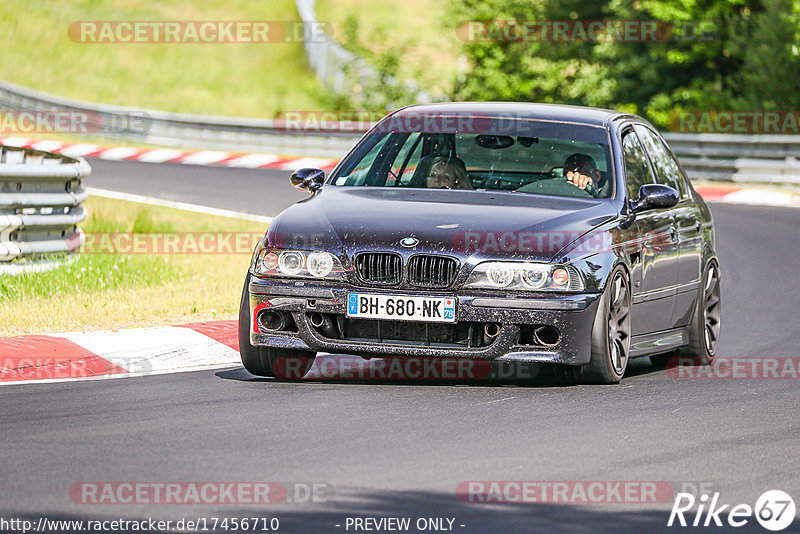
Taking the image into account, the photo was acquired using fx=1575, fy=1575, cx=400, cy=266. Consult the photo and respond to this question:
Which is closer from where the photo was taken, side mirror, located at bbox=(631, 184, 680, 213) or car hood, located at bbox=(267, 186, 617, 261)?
car hood, located at bbox=(267, 186, 617, 261)

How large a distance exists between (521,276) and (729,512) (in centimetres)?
280

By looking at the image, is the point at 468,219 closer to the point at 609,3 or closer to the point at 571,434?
the point at 571,434

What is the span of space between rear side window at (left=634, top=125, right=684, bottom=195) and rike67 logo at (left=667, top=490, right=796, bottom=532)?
4612 mm

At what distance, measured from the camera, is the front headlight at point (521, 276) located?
8.55 metres

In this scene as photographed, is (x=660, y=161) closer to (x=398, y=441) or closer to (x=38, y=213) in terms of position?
(x=398, y=441)

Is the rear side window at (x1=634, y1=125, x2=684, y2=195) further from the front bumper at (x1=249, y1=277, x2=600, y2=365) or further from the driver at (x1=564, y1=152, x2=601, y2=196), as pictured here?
the front bumper at (x1=249, y1=277, x2=600, y2=365)

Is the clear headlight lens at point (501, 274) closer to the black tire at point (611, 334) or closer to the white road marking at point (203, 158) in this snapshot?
the black tire at point (611, 334)

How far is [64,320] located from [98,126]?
29313mm

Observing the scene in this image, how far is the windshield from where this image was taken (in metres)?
9.73

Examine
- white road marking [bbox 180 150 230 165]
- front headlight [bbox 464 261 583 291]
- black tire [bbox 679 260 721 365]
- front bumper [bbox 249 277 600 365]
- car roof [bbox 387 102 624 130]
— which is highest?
car roof [bbox 387 102 624 130]

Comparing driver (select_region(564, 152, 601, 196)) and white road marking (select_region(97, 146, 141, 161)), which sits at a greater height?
driver (select_region(564, 152, 601, 196))

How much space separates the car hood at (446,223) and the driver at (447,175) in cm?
36

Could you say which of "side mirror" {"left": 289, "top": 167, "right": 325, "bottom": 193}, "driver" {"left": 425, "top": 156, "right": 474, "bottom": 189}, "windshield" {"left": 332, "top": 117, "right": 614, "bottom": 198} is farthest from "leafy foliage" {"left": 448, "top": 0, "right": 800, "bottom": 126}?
"side mirror" {"left": 289, "top": 167, "right": 325, "bottom": 193}

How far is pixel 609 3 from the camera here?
128 ft
